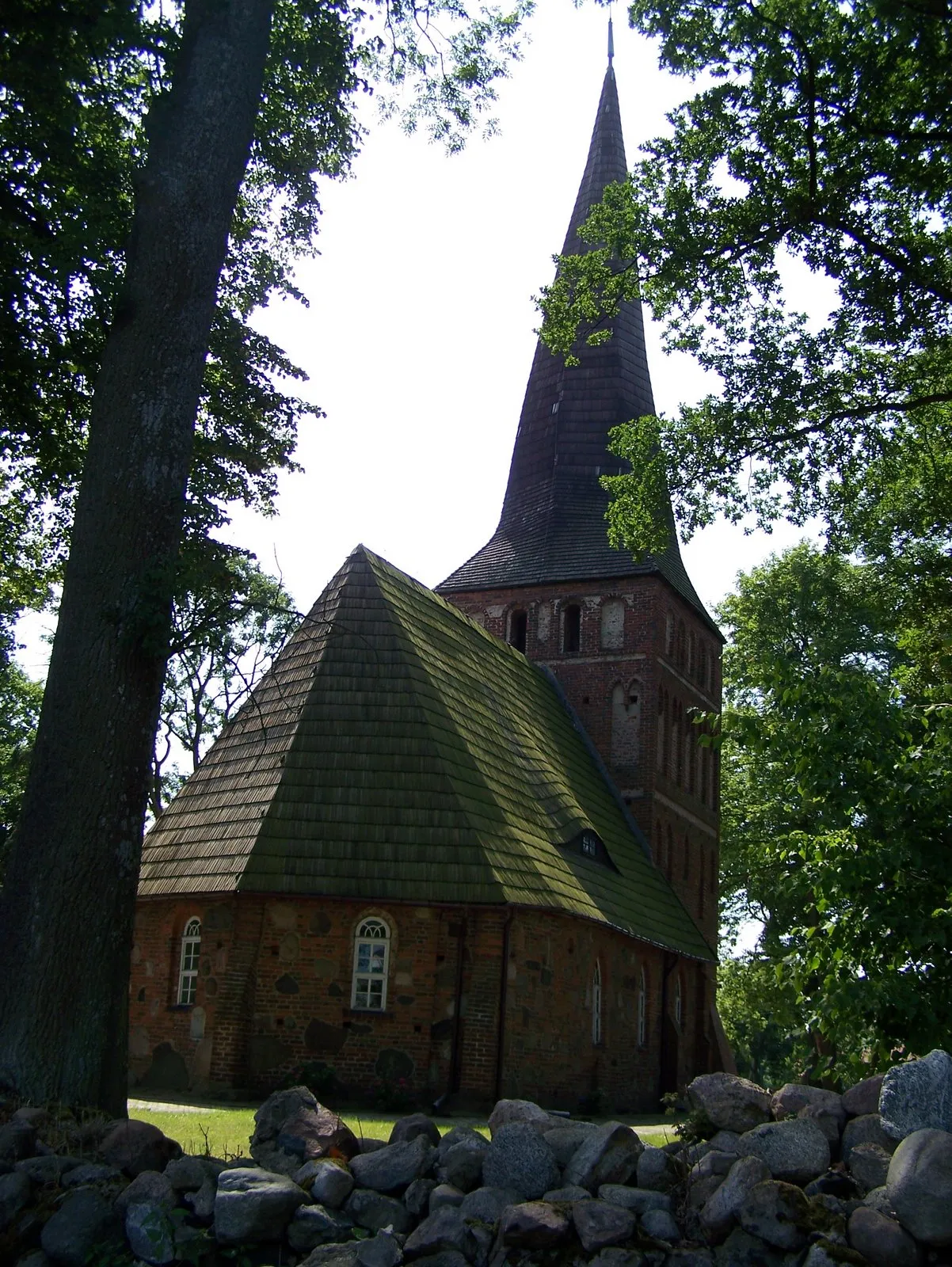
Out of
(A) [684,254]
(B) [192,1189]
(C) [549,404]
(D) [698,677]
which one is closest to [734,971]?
(D) [698,677]

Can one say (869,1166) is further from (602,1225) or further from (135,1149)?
(135,1149)

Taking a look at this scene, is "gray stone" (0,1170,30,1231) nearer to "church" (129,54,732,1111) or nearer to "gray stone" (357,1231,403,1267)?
"gray stone" (357,1231,403,1267)

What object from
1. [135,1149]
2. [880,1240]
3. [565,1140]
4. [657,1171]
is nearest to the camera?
[880,1240]

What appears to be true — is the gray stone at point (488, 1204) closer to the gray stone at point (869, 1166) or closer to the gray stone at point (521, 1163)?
the gray stone at point (521, 1163)

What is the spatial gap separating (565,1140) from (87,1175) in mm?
2684

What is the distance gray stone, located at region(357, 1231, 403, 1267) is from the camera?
6.46 meters

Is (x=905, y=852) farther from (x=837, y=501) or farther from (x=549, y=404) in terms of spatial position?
(x=549, y=404)

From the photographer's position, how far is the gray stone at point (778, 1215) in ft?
19.6

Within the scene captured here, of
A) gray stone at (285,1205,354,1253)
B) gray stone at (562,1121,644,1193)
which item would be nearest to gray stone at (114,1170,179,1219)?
gray stone at (285,1205,354,1253)

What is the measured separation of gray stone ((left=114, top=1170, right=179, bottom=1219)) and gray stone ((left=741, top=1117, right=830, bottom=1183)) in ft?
10.2

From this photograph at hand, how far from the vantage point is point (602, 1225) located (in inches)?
247

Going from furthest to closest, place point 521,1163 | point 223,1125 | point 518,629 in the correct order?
point 518,629 < point 223,1125 < point 521,1163

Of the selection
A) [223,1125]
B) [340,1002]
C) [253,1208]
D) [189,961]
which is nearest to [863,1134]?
[253,1208]

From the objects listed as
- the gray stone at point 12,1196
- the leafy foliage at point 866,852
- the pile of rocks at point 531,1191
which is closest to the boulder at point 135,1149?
the pile of rocks at point 531,1191
